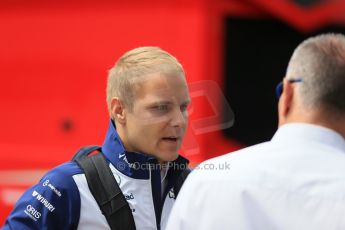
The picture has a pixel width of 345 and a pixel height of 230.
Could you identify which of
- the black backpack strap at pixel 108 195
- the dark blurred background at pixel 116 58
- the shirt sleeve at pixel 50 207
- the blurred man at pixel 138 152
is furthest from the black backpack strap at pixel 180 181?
the dark blurred background at pixel 116 58

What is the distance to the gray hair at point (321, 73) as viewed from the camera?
4.15ft

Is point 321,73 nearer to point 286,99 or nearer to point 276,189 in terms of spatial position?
point 286,99

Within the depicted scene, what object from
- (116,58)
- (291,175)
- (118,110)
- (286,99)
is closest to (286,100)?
(286,99)

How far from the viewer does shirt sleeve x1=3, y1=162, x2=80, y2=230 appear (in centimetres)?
177

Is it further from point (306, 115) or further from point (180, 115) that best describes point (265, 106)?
point (306, 115)

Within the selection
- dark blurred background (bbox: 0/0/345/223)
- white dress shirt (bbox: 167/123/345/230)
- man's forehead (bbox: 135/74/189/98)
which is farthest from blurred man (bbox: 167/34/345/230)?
dark blurred background (bbox: 0/0/345/223)

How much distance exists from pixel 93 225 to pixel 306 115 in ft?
2.46

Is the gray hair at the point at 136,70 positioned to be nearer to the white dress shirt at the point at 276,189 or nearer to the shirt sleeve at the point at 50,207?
the shirt sleeve at the point at 50,207

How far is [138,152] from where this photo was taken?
6.34 feet

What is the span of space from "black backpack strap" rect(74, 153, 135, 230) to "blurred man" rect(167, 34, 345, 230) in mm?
569

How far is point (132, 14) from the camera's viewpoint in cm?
390

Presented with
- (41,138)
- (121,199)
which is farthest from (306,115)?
(41,138)

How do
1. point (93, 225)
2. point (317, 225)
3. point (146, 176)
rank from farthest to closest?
point (146, 176)
point (93, 225)
point (317, 225)

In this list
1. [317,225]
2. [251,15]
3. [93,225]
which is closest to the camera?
[317,225]
